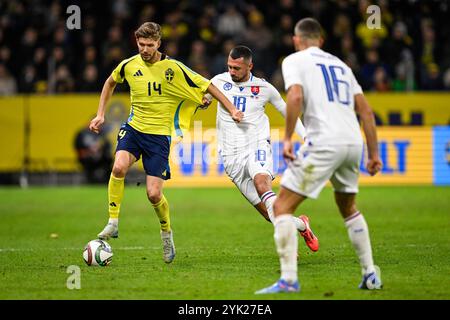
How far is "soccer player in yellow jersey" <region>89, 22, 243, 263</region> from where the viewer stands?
10391 mm

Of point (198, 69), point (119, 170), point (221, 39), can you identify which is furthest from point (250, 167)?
point (221, 39)

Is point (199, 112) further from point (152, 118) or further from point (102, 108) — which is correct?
point (102, 108)

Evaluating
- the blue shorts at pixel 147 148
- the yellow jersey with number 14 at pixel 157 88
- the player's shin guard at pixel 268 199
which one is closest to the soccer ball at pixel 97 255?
the blue shorts at pixel 147 148

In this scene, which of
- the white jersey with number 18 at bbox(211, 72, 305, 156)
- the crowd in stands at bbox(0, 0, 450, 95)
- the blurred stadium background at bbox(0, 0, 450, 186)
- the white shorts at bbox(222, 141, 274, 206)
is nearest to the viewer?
the white shorts at bbox(222, 141, 274, 206)

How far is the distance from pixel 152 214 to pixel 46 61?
9.13m

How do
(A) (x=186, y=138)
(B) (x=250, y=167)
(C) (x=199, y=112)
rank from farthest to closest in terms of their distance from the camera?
(C) (x=199, y=112), (A) (x=186, y=138), (B) (x=250, y=167)

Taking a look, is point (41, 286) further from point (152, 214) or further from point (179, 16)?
point (179, 16)

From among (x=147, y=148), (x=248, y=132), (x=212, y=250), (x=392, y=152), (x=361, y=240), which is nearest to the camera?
(x=361, y=240)

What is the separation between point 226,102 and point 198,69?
13628 mm

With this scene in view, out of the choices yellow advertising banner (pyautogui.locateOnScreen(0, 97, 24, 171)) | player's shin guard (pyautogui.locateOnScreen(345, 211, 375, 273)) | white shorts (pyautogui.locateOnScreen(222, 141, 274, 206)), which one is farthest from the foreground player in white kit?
yellow advertising banner (pyautogui.locateOnScreen(0, 97, 24, 171))

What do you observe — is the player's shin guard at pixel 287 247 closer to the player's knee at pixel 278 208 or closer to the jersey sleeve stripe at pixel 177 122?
the player's knee at pixel 278 208

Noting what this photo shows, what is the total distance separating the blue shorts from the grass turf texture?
111 centimetres

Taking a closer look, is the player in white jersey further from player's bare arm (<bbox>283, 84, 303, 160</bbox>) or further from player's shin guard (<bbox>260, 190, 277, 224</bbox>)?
player's shin guard (<bbox>260, 190, 277, 224</bbox>)

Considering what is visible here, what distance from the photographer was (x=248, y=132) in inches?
435
